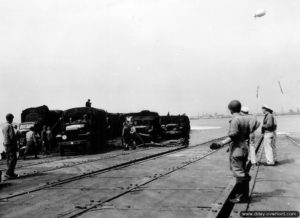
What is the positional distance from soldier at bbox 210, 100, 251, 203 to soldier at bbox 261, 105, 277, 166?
5.37 metres

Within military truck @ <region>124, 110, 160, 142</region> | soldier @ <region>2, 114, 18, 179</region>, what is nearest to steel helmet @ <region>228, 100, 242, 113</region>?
soldier @ <region>2, 114, 18, 179</region>

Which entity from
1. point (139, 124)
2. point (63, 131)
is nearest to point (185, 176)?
point (63, 131)

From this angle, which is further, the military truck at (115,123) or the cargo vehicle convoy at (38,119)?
the military truck at (115,123)

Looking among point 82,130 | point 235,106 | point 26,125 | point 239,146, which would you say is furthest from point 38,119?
point 239,146

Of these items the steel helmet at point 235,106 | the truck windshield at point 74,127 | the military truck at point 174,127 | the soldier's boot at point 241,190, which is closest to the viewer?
the soldier's boot at point 241,190

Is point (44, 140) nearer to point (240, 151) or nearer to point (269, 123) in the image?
point (269, 123)

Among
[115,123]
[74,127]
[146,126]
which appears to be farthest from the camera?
[115,123]

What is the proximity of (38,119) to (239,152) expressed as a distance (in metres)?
21.4

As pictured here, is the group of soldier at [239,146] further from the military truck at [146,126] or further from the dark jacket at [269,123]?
the military truck at [146,126]

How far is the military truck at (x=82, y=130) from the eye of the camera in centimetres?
2016

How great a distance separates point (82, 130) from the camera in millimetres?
20547

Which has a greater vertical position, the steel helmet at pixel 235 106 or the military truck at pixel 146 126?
the steel helmet at pixel 235 106

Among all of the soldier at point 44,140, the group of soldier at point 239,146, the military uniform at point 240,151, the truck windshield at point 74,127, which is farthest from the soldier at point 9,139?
the soldier at point 44,140

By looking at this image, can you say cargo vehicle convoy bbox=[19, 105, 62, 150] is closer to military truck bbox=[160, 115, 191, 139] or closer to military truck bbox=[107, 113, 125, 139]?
military truck bbox=[107, 113, 125, 139]
